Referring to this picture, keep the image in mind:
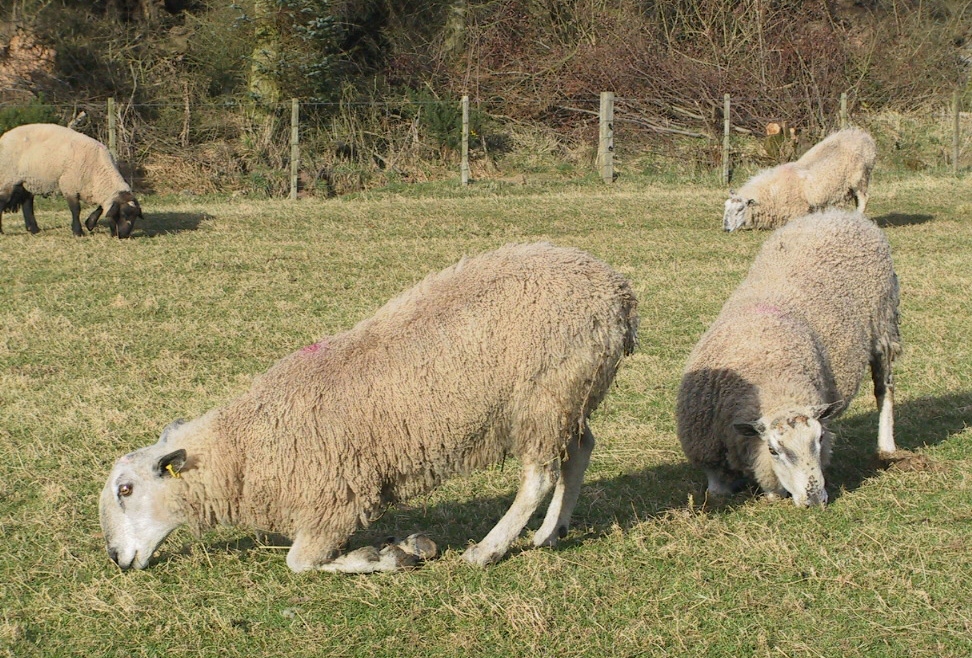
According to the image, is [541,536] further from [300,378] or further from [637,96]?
[637,96]

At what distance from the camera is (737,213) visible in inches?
618

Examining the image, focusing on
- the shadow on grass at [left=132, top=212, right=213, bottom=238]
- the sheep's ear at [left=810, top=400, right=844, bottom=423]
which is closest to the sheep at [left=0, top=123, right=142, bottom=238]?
the shadow on grass at [left=132, top=212, right=213, bottom=238]

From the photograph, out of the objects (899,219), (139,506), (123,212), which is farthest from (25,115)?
(139,506)

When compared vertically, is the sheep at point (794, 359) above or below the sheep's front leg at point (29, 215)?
below

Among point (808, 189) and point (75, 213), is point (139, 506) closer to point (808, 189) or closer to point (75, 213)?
point (75, 213)

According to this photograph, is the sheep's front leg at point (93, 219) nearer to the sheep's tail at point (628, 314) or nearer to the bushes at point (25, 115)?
the bushes at point (25, 115)

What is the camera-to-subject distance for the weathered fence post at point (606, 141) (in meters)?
20.4

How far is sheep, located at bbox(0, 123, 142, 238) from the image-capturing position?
48.3ft

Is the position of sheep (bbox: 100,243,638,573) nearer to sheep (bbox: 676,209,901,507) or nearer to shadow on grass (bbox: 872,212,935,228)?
sheep (bbox: 676,209,901,507)

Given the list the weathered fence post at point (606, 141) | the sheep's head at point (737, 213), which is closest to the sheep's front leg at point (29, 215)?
the sheep's head at point (737, 213)

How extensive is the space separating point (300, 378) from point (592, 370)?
1319mm

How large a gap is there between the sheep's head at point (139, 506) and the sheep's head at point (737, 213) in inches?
475

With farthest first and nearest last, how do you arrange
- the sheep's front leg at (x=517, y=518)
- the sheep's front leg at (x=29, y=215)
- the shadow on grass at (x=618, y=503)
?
the sheep's front leg at (x=29, y=215) < the shadow on grass at (x=618, y=503) < the sheep's front leg at (x=517, y=518)

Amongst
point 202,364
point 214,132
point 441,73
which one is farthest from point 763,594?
point 441,73
